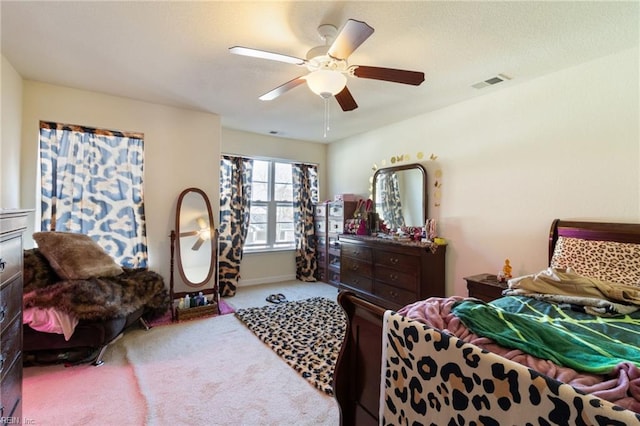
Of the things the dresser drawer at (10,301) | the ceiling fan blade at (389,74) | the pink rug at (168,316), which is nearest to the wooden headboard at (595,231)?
the ceiling fan blade at (389,74)

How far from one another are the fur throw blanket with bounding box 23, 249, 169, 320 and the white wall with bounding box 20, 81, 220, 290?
2.62 feet

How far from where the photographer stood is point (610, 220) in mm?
2295

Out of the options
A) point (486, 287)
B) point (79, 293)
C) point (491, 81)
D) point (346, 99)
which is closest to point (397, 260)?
point (486, 287)

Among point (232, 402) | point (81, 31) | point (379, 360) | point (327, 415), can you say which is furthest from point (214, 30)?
point (327, 415)

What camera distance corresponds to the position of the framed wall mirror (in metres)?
3.74

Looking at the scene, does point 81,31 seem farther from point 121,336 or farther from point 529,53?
point 529,53

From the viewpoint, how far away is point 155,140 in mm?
3539

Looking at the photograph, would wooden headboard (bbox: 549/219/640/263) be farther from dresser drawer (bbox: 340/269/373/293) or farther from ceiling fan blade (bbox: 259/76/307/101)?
ceiling fan blade (bbox: 259/76/307/101)

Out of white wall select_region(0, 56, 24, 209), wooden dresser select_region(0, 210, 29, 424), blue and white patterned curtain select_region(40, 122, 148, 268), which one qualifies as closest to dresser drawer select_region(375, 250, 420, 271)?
blue and white patterned curtain select_region(40, 122, 148, 268)

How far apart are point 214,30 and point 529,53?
2.34 m

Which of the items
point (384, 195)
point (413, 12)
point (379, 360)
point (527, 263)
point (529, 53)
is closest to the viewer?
point (379, 360)

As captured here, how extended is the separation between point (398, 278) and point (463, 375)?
95.1 inches

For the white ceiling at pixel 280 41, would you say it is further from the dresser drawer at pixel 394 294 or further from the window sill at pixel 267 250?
the window sill at pixel 267 250

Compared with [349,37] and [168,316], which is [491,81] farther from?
[168,316]
